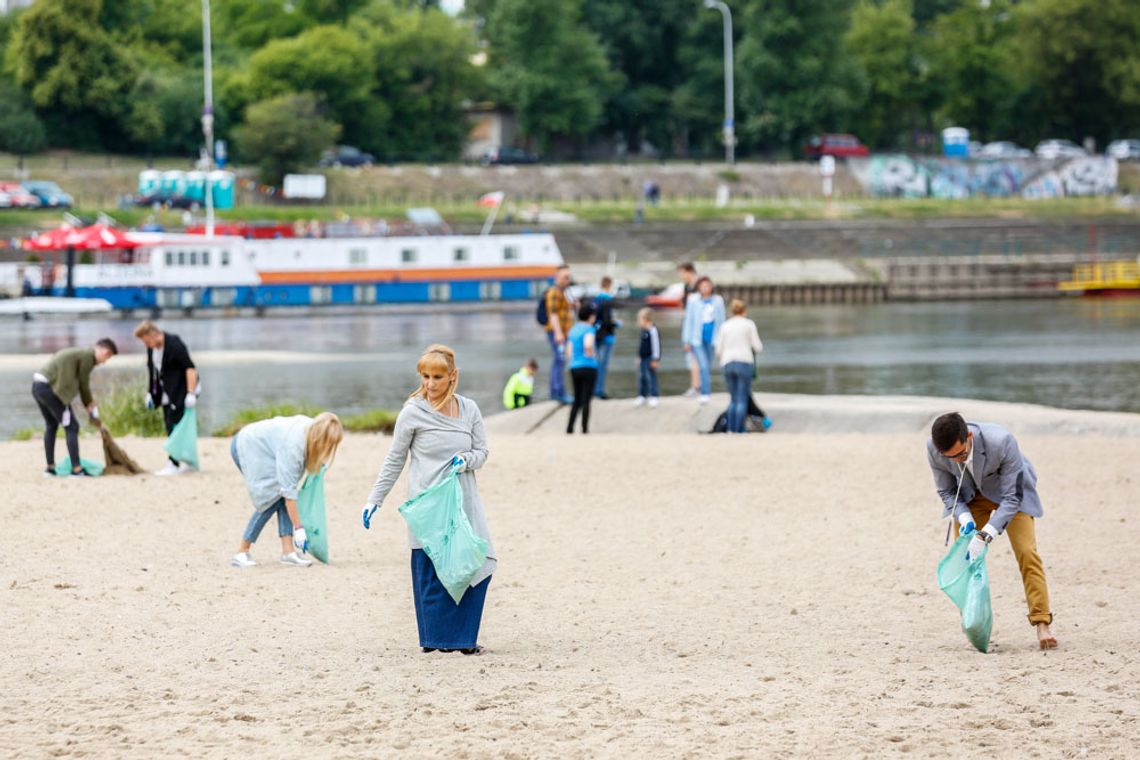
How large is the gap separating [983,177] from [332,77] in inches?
1250

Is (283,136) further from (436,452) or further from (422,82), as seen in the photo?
(436,452)

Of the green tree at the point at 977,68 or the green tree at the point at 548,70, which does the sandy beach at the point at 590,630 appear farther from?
the green tree at the point at 977,68

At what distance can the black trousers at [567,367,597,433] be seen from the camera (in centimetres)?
2184

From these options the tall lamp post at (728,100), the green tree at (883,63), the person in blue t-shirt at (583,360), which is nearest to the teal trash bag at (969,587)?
the person in blue t-shirt at (583,360)

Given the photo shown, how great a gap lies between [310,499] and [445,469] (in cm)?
359

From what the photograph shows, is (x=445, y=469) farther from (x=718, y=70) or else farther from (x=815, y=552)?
(x=718, y=70)

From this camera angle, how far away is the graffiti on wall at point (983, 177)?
288 ft

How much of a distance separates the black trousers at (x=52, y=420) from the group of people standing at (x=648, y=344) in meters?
6.31

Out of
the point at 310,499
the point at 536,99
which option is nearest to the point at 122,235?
the point at 536,99

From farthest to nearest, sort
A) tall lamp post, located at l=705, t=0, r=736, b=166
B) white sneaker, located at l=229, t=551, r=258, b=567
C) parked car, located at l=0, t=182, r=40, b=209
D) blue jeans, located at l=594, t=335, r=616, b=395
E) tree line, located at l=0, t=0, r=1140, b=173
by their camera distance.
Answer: tall lamp post, located at l=705, t=0, r=736, b=166 → tree line, located at l=0, t=0, r=1140, b=173 → parked car, located at l=0, t=182, r=40, b=209 → blue jeans, located at l=594, t=335, r=616, b=395 → white sneaker, located at l=229, t=551, r=258, b=567

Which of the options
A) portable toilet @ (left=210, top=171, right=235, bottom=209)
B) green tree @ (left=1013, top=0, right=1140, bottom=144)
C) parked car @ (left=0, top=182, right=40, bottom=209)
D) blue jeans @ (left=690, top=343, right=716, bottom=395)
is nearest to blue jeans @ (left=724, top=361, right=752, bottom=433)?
blue jeans @ (left=690, top=343, right=716, bottom=395)

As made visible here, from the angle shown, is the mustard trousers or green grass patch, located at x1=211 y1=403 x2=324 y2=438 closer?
the mustard trousers

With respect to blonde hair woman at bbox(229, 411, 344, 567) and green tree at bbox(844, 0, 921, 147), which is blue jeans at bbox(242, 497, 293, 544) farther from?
green tree at bbox(844, 0, 921, 147)

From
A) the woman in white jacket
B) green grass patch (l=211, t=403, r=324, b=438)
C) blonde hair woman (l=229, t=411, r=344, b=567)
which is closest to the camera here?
blonde hair woman (l=229, t=411, r=344, b=567)
